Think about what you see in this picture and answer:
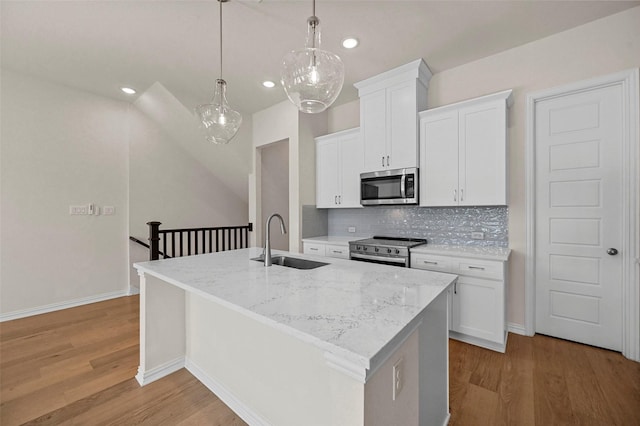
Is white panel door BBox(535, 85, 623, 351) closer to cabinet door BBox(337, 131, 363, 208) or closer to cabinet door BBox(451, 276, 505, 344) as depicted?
cabinet door BBox(451, 276, 505, 344)

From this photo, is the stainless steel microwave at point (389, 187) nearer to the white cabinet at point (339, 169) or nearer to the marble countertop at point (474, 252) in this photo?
the white cabinet at point (339, 169)

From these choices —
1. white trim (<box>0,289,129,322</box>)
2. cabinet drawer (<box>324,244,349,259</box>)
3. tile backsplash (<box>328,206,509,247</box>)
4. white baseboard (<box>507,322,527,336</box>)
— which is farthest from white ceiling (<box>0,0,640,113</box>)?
white trim (<box>0,289,129,322</box>)

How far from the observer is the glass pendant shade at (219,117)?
7.63 ft

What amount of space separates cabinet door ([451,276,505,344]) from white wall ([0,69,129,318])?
14.7 ft

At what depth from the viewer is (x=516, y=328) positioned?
8.85 feet

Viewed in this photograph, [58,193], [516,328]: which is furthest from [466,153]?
[58,193]

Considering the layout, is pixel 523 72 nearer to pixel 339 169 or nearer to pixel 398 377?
pixel 339 169

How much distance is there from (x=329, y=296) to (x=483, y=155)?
89.5 inches

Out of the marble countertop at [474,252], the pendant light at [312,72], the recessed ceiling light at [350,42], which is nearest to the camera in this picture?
the pendant light at [312,72]

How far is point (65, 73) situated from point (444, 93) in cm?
438

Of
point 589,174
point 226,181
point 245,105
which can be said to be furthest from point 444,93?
point 226,181

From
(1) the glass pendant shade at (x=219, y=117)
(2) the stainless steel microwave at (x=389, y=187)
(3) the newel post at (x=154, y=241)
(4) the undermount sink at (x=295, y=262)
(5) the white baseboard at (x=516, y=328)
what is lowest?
(5) the white baseboard at (x=516, y=328)

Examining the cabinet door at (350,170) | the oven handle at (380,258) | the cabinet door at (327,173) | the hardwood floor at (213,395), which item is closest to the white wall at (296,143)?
the cabinet door at (327,173)

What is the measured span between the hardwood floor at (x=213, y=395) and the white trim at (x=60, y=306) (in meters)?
0.73
